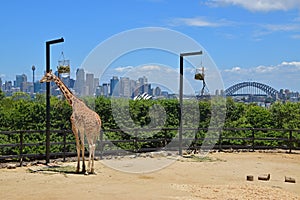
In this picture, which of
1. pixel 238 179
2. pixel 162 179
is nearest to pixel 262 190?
pixel 238 179

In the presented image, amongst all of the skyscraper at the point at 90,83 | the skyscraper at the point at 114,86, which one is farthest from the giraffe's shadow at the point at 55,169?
the skyscraper at the point at 114,86

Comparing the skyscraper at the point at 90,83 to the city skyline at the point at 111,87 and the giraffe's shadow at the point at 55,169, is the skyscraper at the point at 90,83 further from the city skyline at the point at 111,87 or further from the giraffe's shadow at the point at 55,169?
the giraffe's shadow at the point at 55,169

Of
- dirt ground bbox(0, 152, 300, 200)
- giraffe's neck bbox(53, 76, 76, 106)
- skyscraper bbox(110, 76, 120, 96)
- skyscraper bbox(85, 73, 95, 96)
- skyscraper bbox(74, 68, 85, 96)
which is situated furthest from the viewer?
skyscraper bbox(110, 76, 120, 96)

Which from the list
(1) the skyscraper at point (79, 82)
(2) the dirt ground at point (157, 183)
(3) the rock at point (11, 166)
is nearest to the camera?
(2) the dirt ground at point (157, 183)

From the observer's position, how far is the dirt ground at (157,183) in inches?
300

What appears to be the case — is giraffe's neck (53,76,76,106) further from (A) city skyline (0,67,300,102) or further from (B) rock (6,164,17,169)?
(B) rock (6,164,17,169)

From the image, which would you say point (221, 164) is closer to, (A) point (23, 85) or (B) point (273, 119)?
(B) point (273, 119)

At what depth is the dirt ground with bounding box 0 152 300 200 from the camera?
7613 mm

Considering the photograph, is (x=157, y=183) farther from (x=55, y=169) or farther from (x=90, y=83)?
(x=90, y=83)

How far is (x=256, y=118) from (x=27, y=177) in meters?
11.1

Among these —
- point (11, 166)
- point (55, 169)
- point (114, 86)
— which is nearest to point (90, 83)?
point (114, 86)

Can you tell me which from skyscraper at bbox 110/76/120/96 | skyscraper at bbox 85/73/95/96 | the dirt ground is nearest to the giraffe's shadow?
the dirt ground

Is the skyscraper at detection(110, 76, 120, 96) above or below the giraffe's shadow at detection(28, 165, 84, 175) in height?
above

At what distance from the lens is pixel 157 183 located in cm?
890
